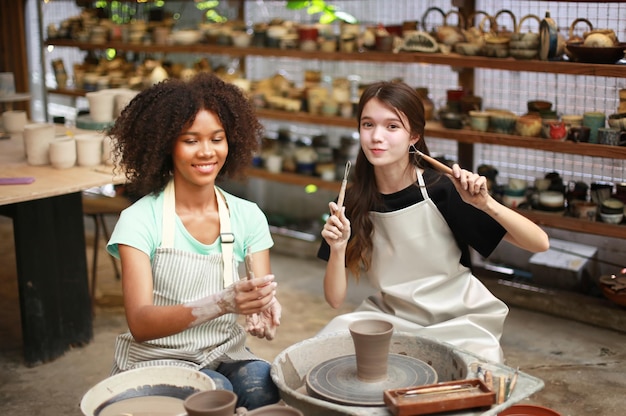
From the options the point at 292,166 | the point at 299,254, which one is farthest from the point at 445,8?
the point at 299,254

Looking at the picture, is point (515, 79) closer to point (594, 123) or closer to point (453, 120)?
point (453, 120)

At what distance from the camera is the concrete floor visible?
13.1 feet

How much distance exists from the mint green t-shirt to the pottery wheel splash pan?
45 cm

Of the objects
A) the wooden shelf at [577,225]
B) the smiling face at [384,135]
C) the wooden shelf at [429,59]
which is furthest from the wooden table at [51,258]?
the wooden shelf at [577,225]

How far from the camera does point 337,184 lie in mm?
5859

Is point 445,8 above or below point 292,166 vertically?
above

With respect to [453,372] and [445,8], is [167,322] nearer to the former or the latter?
[453,372]

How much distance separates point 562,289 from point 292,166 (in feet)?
7.15

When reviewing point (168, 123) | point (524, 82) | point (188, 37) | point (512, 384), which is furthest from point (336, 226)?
point (188, 37)

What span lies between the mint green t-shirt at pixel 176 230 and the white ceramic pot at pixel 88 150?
163 centimetres

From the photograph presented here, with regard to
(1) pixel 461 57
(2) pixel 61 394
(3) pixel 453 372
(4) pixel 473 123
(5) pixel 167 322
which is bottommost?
(2) pixel 61 394

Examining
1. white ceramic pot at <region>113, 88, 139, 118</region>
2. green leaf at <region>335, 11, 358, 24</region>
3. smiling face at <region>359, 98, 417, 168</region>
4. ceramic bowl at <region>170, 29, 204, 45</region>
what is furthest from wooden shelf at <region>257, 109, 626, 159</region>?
smiling face at <region>359, 98, 417, 168</region>

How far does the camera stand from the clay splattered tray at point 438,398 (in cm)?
229

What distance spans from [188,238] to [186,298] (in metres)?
0.21
